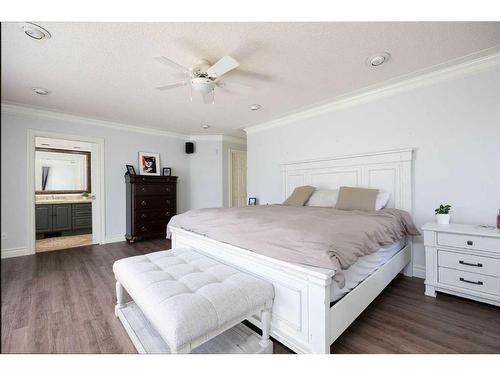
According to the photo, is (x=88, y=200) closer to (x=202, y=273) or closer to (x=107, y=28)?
(x=107, y=28)

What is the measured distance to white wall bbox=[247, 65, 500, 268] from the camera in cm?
219

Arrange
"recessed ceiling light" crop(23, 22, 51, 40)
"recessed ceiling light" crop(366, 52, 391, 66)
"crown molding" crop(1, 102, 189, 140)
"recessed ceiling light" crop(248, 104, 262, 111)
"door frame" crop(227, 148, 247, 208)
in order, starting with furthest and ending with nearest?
"door frame" crop(227, 148, 247, 208) → "recessed ceiling light" crop(248, 104, 262, 111) → "crown molding" crop(1, 102, 189, 140) → "recessed ceiling light" crop(366, 52, 391, 66) → "recessed ceiling light" crop(23, 22, 51, 40)

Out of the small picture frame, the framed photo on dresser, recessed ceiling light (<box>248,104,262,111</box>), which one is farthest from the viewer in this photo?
the framed photo on dresser

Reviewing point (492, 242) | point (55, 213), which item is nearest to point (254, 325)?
point (492, 242)

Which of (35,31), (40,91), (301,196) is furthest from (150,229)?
(35,31)

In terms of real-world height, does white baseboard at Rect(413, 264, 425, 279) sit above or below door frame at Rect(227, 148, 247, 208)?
below

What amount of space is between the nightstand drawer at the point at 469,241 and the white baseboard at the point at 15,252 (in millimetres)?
5255

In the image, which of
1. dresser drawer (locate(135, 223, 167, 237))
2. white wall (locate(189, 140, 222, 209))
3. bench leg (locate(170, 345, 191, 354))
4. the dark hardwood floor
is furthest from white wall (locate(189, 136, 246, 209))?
bench leg (locate(170, 345, 191, 354))

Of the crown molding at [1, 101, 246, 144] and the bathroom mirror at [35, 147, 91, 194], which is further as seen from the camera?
the bathroom mirror at [35, 147, 91, 194]

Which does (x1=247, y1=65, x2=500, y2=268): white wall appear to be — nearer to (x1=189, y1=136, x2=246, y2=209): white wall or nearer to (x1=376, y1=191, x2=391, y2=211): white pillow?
(x1=376, y1=191, x2=391, y2=211): white pillow

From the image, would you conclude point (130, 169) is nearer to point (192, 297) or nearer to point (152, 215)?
point (152, 215)

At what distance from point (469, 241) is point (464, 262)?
0.60ft

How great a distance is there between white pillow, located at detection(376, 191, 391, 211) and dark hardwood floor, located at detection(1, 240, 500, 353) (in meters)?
0.81

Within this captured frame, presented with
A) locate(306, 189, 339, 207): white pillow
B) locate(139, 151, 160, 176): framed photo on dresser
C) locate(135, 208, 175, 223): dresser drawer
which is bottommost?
locate(135, 208, 175, 223): dresser drawer
